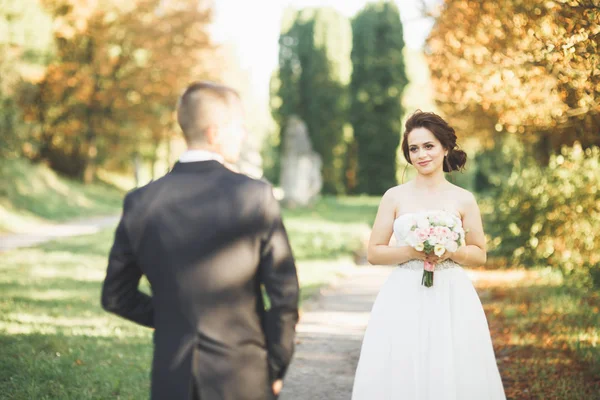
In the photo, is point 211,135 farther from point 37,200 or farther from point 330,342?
point 37,200

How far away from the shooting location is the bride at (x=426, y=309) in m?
3.56

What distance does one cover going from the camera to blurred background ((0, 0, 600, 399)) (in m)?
6.03

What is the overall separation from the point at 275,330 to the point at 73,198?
2337 cm

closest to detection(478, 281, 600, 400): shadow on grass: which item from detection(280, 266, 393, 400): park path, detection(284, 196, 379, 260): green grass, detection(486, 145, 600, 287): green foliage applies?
detection(486, 145, 600, 287): green foliage

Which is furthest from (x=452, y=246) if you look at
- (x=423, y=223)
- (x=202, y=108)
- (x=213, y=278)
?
(x=202, y=108)

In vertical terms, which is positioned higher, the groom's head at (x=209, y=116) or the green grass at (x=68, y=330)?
the groom's head at (x=209, y=116)

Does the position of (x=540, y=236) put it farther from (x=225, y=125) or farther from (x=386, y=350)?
(x=225, y=125)

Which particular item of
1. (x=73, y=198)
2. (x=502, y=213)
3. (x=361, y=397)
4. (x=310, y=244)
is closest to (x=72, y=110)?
(x=73, y=198)

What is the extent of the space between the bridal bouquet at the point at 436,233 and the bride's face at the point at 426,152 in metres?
0.40

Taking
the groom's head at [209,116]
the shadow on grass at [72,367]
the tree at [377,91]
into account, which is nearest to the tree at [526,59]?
the groom's head at [209,116]

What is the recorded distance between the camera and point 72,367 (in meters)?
5.48

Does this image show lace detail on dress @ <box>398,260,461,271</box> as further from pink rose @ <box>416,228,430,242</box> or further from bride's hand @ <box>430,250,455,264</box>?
A: pink rose @ <box>416,228,430,242</box>

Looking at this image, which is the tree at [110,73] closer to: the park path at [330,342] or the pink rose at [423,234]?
the park path at [330,342]

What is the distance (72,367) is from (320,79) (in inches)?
1633
